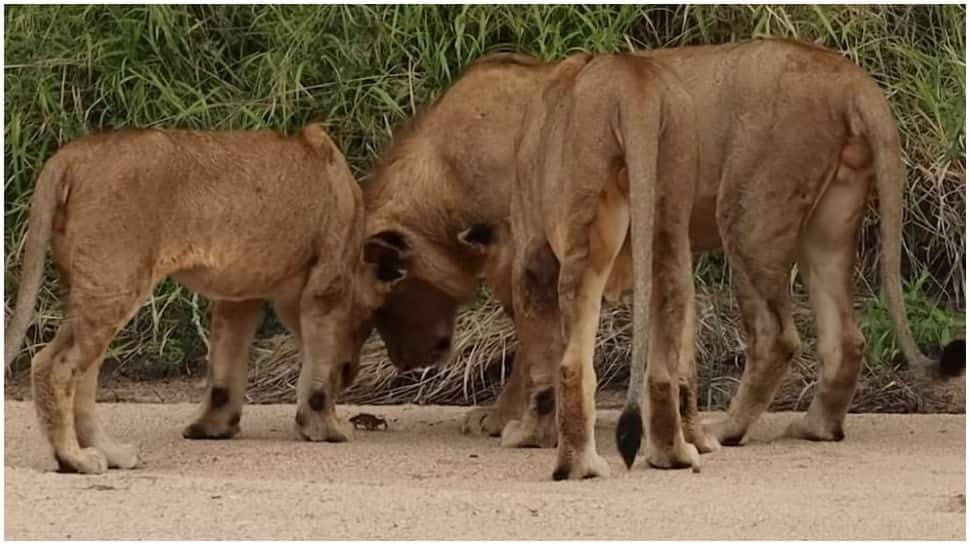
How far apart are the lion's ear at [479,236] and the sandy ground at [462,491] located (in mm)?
720

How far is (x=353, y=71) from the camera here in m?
11.5

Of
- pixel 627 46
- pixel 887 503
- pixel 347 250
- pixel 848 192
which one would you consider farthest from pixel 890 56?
pixel 887 503

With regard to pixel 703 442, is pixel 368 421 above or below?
below

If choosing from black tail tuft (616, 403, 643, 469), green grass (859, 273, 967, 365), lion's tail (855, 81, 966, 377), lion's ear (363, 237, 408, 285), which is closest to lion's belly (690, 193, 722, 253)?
lion's tail (855, 81, 966, 377)

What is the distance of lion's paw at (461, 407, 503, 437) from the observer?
30.1 ft

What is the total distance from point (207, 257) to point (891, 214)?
7.63ft

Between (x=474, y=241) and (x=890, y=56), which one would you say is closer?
(x=474, y=241)

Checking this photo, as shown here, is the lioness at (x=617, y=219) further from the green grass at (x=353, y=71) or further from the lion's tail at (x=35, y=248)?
the green grass at (x=353, y=71)

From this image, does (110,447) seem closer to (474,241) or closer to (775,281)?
(474,241)

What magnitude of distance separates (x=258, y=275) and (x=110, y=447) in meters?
0.91

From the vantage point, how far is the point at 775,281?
868cm

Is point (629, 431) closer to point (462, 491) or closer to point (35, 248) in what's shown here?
point (462, 491)

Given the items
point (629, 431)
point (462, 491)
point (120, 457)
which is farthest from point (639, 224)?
point (120, 457)

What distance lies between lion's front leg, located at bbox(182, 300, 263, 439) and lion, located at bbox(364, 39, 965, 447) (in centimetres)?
64
